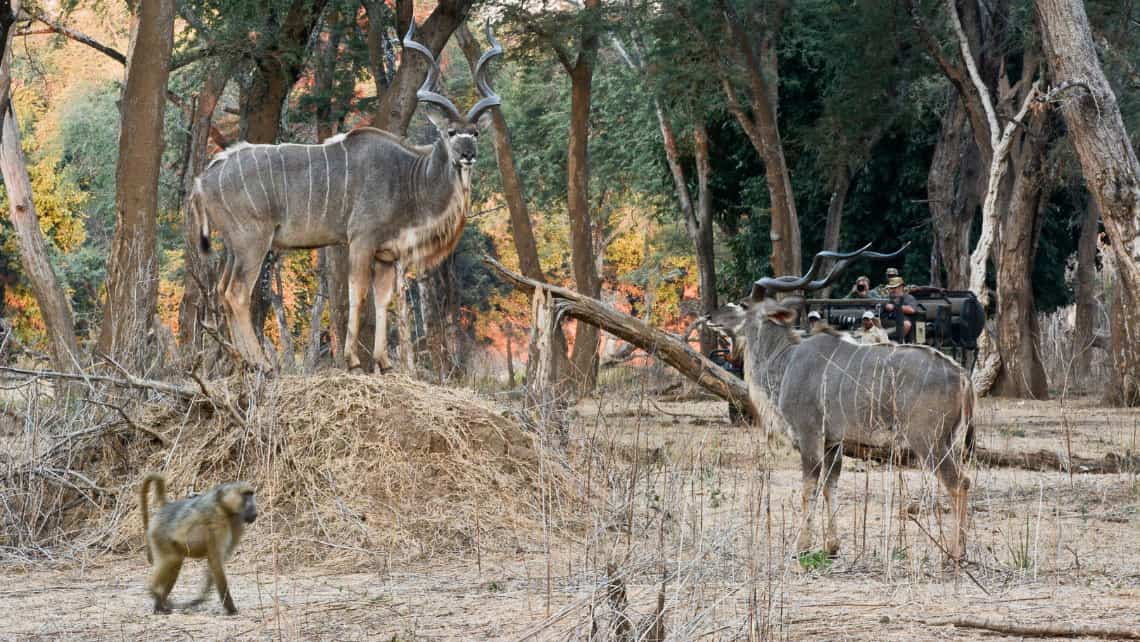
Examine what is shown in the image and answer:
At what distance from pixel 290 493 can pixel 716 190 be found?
20.2m

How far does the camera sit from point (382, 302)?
10070mm

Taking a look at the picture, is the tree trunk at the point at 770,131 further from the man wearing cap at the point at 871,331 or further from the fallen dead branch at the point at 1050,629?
the fallen dead branch at the point at 1050,629

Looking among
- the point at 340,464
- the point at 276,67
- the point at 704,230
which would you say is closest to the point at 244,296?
the point at 340,464

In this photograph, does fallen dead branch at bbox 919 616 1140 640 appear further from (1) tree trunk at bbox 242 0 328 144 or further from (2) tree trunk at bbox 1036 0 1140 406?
(1) tree trunk at bbox 242 0 328 144

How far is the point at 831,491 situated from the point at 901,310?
7331 mm

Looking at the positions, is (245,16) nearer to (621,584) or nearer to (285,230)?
(285,230)

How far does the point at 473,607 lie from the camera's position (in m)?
6.36

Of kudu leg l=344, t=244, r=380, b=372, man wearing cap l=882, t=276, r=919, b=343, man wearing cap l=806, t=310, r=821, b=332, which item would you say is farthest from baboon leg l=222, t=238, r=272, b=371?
man wearing cap l=882, t=276, r=919, b=343

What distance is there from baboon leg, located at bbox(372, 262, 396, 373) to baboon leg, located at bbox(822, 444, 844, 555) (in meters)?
3.04

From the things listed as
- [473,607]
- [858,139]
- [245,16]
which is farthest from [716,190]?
[473,607]

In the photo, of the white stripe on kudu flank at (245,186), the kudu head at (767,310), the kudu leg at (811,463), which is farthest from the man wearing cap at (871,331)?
the white stripe on kudu flank at (245,186)

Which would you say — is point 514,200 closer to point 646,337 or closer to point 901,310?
point 901,310

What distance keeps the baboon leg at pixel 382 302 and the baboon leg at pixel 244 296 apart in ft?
2.48

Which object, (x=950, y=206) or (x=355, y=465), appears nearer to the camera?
(x=355, y=465)
